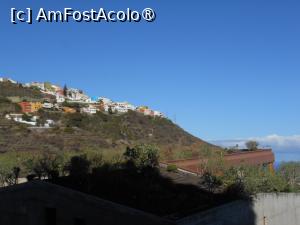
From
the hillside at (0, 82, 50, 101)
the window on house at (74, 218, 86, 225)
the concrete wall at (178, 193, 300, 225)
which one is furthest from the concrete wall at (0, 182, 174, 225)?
the hillside at (0, 82, 50, 101)

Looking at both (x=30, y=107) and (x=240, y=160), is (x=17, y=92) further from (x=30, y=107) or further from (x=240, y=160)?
(x=240, y=160)

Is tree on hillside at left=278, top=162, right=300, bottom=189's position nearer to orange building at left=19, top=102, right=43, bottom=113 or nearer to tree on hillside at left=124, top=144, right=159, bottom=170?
tree on hillside at left=124, top=144, right=159, bottom=170

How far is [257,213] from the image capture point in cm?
2894

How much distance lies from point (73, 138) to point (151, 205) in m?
47.9

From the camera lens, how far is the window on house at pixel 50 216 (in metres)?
21.8

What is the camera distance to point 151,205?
23.1 meters

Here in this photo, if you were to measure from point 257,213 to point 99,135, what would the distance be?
5057 centimetres

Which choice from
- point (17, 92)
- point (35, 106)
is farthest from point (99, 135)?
point (17, 92)

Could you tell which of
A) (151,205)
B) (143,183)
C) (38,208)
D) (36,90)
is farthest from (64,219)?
(36,90)

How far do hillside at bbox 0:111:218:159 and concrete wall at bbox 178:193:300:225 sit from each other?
39.7 feet

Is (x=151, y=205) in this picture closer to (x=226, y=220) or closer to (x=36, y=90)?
(x=226, y=220)

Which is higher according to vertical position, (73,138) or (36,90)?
(36,90)

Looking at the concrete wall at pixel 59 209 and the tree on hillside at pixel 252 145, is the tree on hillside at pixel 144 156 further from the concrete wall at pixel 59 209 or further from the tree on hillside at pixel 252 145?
the tree on hillside at pixel 252 145

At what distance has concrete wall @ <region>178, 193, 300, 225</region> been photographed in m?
22.7
